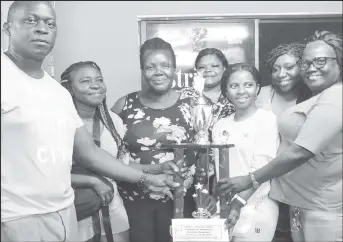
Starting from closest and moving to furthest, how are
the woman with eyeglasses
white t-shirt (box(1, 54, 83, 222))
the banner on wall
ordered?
white t-shirt (box(1, 54, 83, 222)) < the woman with eyeglasses < the banner on wall

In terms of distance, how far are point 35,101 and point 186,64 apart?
456 millimetres

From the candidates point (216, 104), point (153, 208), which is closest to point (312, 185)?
point (216, 104)

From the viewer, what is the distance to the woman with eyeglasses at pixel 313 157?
3.97ft

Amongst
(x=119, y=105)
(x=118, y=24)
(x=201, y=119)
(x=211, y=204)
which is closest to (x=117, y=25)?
(x=118, y=24)

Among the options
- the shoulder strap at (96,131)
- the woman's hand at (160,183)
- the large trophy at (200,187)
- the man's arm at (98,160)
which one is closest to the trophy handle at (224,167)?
the large trophy at (200,187)

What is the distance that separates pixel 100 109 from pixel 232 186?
44 centimetres

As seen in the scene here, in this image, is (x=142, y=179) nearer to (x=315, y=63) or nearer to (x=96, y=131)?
(x=96, y=131)

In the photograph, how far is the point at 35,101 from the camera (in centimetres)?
109

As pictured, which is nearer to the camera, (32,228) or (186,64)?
(32,228)

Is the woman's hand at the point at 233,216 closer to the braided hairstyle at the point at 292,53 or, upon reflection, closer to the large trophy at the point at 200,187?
the large trophy at the point at 200,187

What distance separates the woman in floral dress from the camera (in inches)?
51.2

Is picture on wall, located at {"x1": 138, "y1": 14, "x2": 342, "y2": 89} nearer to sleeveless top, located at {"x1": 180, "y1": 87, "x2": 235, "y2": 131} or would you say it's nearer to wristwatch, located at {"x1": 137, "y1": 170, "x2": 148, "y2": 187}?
sleeveless top, located at {"x1": 180, "y1": 87, "x2": 235, "y2": 131}

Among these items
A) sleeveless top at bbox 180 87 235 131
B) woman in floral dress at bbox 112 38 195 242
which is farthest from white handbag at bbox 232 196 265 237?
sleeveless top at bbox 180 87 235 131

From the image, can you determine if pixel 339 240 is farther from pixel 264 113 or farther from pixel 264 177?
pixel 264 113
